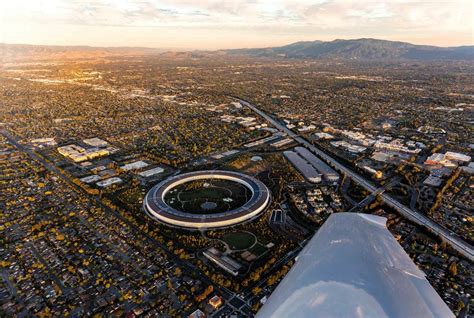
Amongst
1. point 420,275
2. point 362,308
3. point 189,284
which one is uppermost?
point 362,308

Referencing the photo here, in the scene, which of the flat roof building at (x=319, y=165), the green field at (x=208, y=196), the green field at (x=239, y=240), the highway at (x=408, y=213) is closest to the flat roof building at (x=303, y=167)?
the flat roof building at (x=319, y=165)

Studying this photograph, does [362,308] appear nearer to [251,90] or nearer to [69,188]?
[69,188]

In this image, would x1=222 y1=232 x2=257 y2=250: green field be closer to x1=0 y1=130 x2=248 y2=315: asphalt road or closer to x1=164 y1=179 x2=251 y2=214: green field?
x1=0 y1=130 x2=248 y2=315: asphalt road

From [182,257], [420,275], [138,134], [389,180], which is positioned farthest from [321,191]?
[138,134]

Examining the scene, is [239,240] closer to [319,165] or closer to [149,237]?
[149,237]

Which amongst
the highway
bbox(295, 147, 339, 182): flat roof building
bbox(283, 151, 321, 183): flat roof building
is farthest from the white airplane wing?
bbox(295, 147, 339, 182): flat roof building

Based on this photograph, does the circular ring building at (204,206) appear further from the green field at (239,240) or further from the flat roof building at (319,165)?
the flat roof building at (319,165)
